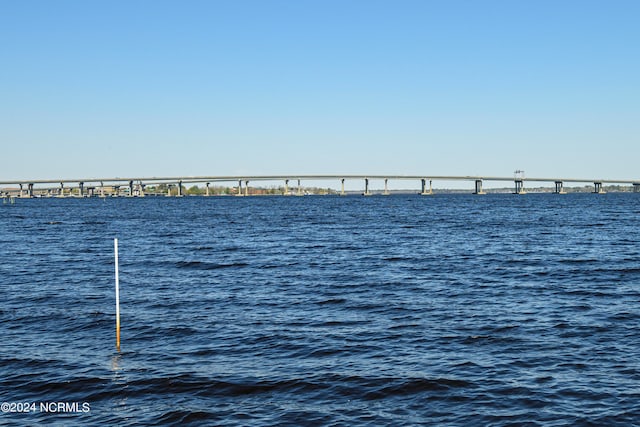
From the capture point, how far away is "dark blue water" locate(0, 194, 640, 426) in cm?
1395

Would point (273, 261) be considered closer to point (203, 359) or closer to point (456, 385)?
→ point (203, 359)

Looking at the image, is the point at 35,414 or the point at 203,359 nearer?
the point at 35,414

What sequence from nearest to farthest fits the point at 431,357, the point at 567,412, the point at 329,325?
the point at 567,412 → the point at 431,357 → the point at 329,325

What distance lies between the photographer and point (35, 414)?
1393cm

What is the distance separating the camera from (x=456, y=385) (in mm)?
15156

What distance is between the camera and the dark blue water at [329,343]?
45.8ft

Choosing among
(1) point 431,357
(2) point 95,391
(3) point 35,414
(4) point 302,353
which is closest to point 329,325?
(4) point 302,353

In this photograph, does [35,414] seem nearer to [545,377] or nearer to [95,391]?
[95,391]

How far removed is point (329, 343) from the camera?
19.2 metres

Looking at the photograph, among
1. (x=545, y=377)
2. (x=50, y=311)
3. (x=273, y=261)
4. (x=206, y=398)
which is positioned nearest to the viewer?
(x=206, y=398)

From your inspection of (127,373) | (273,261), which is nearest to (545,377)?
(127,373)

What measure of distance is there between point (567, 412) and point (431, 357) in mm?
4610

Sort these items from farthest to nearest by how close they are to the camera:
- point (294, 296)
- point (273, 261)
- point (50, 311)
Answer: point (273, 261)
point (294, 296)
point (50, 311)

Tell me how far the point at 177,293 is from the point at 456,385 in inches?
661
